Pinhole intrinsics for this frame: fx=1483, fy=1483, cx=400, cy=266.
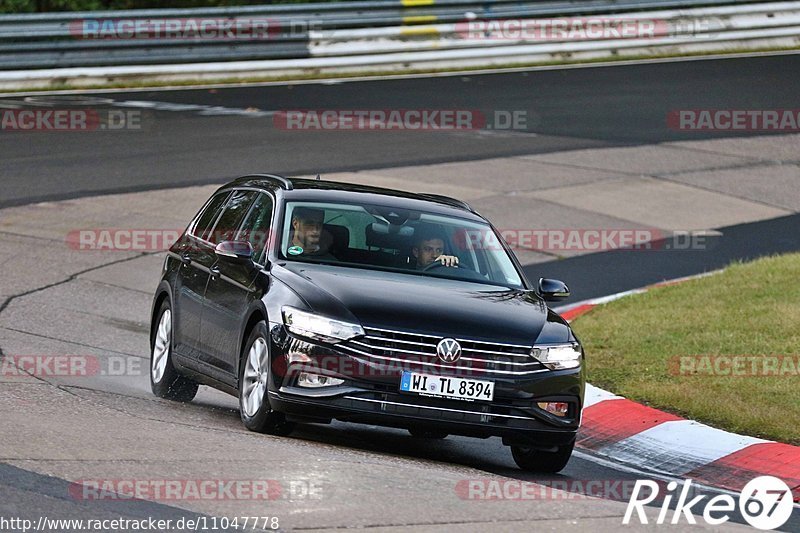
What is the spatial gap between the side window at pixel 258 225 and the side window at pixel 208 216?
568 millimetres

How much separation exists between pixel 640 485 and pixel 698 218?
35.1 ft

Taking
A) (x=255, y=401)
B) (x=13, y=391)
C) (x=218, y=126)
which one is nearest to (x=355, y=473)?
(x=255, y=401)

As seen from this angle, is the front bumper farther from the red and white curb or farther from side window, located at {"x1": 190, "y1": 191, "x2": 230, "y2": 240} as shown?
side window, located at {"x1": 190, "y1": 191, "x2": 230, "y2": 240}

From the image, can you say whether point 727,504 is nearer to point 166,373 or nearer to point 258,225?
Answer: point 258,225

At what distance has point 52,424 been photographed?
8.22 metres

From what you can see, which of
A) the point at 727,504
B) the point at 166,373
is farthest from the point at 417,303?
the point at 166,373

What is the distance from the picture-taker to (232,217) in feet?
34.2

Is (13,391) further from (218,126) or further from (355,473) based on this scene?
(218,126)

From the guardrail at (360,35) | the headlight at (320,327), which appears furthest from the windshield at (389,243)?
the guardrail at (360,35)

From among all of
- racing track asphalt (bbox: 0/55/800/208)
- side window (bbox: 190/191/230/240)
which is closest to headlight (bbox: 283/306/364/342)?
side window (bbox: 190/191/230/240)

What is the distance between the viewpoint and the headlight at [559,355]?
8602 mm

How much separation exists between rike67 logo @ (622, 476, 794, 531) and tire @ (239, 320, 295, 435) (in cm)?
207

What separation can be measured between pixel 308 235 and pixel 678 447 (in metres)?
2.78

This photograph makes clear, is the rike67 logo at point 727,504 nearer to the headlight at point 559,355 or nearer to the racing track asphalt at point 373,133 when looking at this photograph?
the headlight at point 559,355
